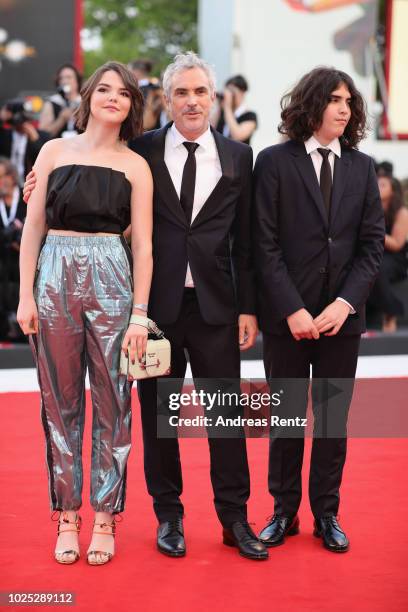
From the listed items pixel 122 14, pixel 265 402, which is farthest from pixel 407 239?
pixel 122 14

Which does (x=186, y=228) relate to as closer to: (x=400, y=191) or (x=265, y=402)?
(x=265, y=402)

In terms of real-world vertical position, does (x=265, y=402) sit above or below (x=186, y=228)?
below

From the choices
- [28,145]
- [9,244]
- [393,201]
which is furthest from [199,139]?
[393,201]

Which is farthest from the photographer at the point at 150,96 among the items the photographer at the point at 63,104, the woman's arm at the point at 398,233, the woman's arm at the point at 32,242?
→ the woman's arm at the point at 32,242

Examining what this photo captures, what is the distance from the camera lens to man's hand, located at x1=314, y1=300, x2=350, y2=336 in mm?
3959

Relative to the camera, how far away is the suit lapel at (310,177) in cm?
401

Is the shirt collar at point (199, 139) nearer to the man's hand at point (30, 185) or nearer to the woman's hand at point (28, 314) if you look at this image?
the man's hand at point (30, 185)

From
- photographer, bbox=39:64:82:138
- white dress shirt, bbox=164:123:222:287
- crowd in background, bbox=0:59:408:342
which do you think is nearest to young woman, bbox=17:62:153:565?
white dress shirt, bbox=164:123:222:287

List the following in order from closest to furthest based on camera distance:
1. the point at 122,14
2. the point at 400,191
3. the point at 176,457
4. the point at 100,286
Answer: the point at 100,286, the point at 176,457, the point at 400,191, the point at 122,14

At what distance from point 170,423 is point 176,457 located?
0.14m

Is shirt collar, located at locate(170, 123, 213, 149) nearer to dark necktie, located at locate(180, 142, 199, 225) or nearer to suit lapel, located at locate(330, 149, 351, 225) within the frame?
dark necktie, located at locate(180, 142, 199, 225)

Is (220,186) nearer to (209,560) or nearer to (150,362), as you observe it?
(150,362)

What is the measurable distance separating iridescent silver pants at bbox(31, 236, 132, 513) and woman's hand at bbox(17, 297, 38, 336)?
1.0 inches

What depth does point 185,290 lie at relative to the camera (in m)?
3.92
